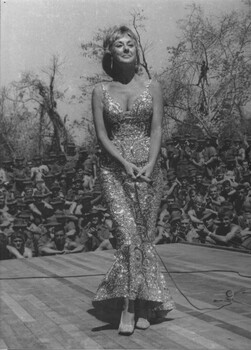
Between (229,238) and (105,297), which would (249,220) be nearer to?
(229,238)

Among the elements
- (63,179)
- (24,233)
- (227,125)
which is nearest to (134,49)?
(24,233)

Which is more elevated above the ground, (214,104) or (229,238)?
(214,104)

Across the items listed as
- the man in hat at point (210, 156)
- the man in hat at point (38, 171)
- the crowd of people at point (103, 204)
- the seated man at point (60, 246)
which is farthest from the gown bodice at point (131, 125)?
the man in hat at point (38, 171)

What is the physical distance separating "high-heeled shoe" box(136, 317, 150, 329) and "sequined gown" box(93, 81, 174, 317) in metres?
0.12

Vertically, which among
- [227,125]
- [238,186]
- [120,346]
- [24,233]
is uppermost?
[227,125]

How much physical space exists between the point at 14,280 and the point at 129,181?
2327 millimetres

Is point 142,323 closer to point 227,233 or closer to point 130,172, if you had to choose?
point 130,172

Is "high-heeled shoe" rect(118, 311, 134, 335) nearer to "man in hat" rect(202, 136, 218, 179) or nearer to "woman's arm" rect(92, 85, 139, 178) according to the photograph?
"woman's arm" rect(92, 85, 139, 178)

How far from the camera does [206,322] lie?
3008mm

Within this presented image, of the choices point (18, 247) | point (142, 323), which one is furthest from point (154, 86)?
point (18, 247)

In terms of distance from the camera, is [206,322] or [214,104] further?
[214,104]

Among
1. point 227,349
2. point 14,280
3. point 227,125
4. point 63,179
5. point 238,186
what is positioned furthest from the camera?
point 227,125

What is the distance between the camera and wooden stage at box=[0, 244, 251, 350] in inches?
106

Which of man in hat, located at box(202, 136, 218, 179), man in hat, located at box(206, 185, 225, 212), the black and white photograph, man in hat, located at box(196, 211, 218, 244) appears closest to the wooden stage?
the black and white photograph
